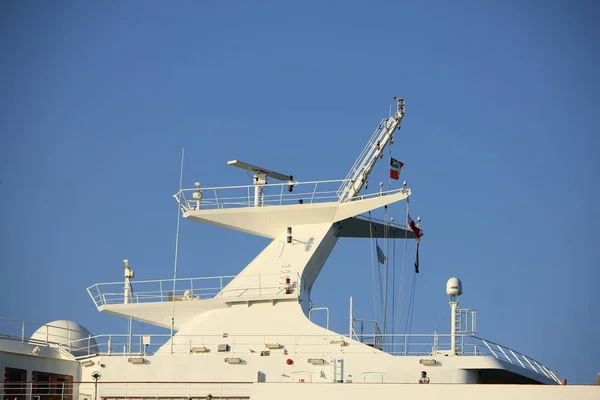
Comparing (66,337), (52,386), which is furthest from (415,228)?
(52,386)

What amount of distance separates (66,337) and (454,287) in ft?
45.0

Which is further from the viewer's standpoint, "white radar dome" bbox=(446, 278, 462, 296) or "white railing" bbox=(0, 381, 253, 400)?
"white radar dome" bbox=(446, 278, 462, 296)

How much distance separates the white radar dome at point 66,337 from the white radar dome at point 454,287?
41.0 ft

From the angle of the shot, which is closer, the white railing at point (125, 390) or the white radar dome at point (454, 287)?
the white railing at point (125, 390)

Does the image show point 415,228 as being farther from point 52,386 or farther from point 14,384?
point 14,384

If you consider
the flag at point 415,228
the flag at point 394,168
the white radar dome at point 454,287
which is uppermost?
the flag at point 394,168

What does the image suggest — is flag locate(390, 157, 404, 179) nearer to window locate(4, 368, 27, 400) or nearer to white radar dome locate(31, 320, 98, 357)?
white radar dome locate(31, 320, 98, 357)

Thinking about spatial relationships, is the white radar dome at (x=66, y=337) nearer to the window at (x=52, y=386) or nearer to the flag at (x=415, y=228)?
the window at (x=52, y=386)

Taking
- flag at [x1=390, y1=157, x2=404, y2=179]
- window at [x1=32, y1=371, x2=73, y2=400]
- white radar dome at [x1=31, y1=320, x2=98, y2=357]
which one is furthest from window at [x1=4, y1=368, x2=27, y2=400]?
flag at [x1=390, y1=157, x2=404, y2=179]

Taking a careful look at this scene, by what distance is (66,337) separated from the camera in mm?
42625

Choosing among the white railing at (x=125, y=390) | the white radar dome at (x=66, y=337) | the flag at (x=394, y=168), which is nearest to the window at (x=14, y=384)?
the white railing at (x=125, y=390)

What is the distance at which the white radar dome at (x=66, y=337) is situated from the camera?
139 ft

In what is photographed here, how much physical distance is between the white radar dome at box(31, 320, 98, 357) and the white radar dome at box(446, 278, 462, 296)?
12501 mm

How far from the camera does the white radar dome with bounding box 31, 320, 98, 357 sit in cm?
4241
